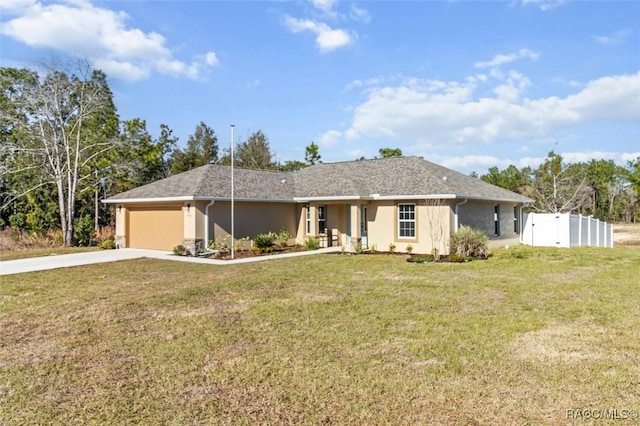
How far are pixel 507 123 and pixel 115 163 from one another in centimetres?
2891

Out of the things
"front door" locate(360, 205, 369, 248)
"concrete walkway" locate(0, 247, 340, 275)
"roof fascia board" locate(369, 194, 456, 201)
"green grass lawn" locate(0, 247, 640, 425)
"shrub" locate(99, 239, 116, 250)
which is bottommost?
"green grass lawn" locate(0, 247, 640, 425)

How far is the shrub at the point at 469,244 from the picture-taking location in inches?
671

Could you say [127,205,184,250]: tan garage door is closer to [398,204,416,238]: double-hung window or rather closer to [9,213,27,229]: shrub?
[398,204,416,238]: double-hung window

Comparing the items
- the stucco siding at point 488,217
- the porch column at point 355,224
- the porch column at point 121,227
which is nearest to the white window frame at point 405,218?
the porch column at point 355,224

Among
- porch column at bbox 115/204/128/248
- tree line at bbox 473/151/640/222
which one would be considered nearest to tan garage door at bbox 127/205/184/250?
porch column at bbox 115/204/128/248

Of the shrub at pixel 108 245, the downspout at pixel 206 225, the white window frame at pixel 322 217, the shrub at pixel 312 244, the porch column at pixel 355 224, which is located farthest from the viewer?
the white window frame at pixel 322 217

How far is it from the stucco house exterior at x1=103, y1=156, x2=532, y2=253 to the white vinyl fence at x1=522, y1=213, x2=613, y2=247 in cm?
105

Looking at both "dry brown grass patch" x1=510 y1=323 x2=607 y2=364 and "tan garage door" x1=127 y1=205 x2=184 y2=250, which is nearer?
"dry brown grass patch" x1=510 y1=323 x2=607 y2=364

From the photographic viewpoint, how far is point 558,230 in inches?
869

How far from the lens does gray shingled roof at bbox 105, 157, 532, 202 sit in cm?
1914

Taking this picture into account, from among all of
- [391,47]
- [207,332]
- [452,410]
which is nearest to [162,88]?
[391,47]

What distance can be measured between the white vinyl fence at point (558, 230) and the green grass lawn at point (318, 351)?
11.2m

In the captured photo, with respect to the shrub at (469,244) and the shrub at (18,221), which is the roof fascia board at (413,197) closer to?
the shrub at (469,244)

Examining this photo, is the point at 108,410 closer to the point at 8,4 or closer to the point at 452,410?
the point at 452,410
